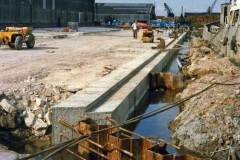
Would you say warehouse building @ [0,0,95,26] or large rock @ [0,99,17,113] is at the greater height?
warehouse building @ [0,0,95,26]

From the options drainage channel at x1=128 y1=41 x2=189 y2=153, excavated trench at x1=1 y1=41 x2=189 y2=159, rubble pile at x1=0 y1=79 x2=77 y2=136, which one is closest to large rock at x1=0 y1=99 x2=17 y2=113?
rubble pile at x1=0 y1=79 x2=77 y2=136

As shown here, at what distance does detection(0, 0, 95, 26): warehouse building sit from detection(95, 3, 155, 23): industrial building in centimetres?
1729

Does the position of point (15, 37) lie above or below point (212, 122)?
above

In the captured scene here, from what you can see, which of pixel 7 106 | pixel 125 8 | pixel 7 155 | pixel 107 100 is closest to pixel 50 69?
pixel 7 106

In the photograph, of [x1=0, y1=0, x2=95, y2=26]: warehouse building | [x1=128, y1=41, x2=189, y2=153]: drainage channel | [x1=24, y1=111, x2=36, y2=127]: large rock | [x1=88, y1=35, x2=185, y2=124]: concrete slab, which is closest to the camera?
[x1=88, y1=35, x2=185, y2=124]: concrete slab

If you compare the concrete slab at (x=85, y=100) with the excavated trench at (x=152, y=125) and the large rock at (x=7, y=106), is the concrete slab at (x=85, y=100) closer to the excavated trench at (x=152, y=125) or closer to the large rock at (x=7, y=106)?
the excavated trench at (x=152, y=125)

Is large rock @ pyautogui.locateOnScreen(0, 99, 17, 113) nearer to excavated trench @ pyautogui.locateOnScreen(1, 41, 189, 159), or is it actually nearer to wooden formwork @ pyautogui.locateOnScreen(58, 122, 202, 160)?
excavated trench @ pyautogui.locateOnScreen(1, 41, 189, 159)

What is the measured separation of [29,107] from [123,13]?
110 metres

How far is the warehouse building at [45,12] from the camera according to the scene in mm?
53062

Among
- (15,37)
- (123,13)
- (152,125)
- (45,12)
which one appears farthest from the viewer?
(123,13)

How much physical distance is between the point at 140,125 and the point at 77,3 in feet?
256

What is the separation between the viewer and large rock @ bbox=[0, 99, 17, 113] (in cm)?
1295

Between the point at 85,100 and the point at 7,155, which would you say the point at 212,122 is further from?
the point at 7,155

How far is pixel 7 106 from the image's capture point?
13.0 m
